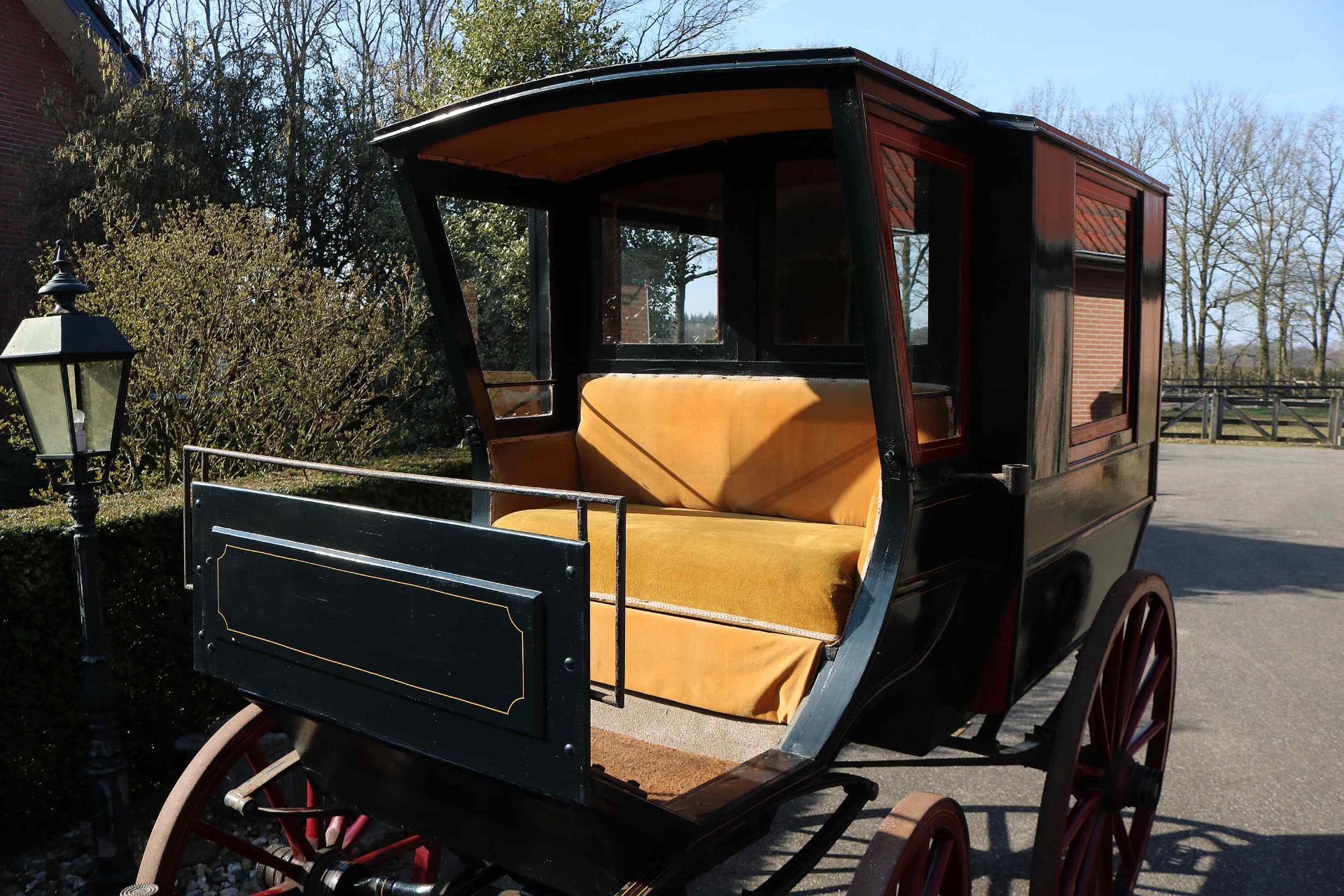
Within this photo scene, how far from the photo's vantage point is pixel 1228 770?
434 cm

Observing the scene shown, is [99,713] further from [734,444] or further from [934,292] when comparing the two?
[934,292]

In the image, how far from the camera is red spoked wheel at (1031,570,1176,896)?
2549mm

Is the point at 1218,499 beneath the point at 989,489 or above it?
beneath

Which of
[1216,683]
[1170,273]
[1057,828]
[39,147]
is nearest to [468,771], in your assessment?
[1057,828]

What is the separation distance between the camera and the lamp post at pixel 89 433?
3020 mm

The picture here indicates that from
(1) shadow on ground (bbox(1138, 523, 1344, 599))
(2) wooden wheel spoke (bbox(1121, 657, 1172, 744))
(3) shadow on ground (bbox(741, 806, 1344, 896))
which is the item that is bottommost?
(3) shadow on ground (bbox(741, 806, 1344, 896))

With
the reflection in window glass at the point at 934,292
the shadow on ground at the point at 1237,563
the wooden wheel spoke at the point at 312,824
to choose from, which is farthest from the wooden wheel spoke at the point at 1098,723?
the shadow on ground at the point at 1237,563

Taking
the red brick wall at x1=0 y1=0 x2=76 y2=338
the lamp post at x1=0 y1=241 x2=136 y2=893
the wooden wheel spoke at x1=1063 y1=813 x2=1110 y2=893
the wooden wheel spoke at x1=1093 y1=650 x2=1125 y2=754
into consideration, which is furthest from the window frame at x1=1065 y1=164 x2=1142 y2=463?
the red brick wall at x1=0 y1=0 x2=76 y2=338

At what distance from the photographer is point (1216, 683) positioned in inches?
216

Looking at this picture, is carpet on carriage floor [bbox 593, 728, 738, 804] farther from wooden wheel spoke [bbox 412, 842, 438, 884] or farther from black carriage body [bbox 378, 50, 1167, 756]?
wooden wheel spoke [bbox 412, 842, 438, 884]

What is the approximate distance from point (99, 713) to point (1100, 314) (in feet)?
11.0

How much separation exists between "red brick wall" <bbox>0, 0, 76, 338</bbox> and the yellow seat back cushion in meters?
10.4

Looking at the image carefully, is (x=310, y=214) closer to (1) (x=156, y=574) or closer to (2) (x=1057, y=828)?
(1) (x=156, y=574)

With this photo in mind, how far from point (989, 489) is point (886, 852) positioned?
43.1 inches
